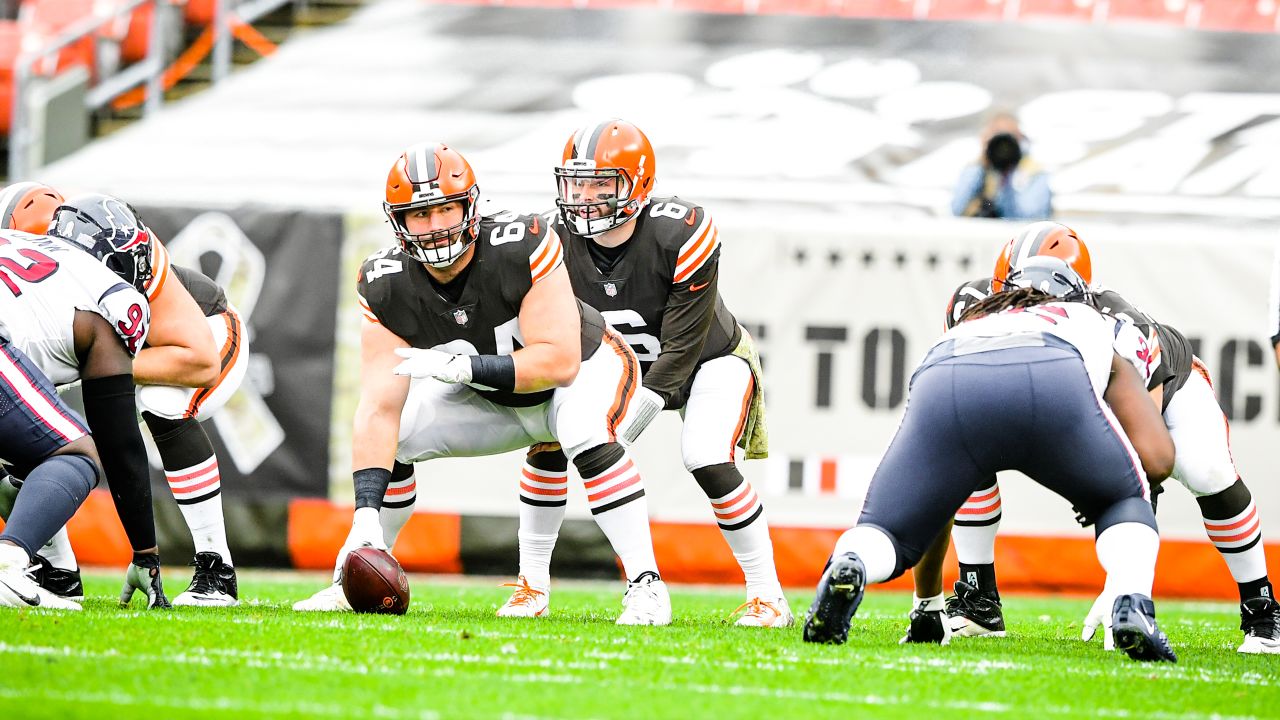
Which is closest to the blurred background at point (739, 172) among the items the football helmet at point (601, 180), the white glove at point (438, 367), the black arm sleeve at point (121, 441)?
the football helmet at point (601, 180)

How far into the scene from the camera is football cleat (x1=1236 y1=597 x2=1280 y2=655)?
498cm

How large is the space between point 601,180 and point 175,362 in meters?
1.59

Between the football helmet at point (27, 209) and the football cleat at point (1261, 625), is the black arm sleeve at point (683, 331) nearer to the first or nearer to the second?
the football cleat at point (1261, 625)

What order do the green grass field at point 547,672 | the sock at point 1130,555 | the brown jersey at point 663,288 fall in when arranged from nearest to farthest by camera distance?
the green grass field at point 547,672
the sock at point 1130,555
the brown jersey at point 663,288

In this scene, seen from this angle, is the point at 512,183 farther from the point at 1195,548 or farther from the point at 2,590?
the point at 2,590

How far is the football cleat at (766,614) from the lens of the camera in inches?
204

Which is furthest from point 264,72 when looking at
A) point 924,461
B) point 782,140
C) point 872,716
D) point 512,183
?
point 872,716

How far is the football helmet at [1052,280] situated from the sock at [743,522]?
121 centimetres

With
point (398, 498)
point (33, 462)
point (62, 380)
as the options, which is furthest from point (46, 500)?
point (398, 498)

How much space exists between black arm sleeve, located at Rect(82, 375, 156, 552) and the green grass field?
336 mm

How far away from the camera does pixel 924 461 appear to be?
4.19 metres

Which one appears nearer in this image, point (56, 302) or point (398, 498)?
point (56, 302)

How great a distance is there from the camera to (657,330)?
554 cm

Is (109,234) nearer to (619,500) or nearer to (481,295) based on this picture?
(481,295)
